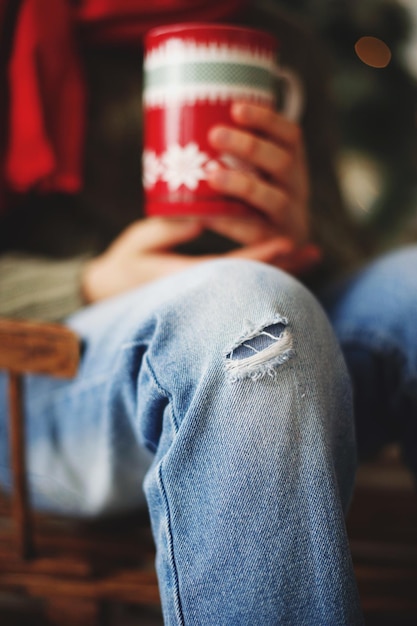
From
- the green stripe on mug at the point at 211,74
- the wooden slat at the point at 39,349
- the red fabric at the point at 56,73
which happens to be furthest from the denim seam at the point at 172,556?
the red fabric at the point at 56,73

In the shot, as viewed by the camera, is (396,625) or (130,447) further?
(396,625)

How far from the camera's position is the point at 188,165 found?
0.52m

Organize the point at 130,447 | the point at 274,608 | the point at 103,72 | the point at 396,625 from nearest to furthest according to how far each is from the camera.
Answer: the point at 274,608
the point at 130,447
the point at 396,625
the point at 103,72

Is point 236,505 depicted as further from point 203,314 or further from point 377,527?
point 377,527

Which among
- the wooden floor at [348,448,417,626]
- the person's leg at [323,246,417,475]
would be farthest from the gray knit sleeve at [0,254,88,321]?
the wooden floor at [348,448,417,626]

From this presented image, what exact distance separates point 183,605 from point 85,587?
0.84 feet

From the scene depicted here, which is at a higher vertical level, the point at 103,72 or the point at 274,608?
the point at 103,72

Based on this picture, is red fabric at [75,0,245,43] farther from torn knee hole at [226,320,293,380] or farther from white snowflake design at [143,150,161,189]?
torn knee hole at [226,320,293,380]

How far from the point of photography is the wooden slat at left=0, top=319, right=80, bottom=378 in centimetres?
53

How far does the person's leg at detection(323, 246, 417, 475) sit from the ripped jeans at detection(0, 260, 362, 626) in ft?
0.49

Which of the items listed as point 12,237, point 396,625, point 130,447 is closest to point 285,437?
point 130,447

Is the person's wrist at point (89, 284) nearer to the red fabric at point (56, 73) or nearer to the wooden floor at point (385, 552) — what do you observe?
the red fabric at point (56, 73)

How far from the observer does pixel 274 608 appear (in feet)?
1.11

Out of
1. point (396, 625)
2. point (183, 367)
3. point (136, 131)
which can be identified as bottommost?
point (396, 625)
